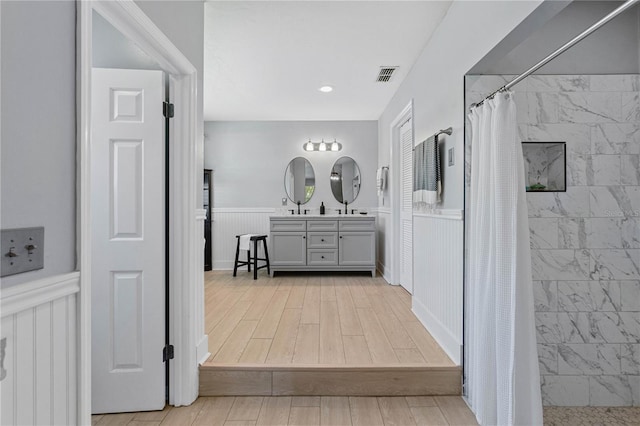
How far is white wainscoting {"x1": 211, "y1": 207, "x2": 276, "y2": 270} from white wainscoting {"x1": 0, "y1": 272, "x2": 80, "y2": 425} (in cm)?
463

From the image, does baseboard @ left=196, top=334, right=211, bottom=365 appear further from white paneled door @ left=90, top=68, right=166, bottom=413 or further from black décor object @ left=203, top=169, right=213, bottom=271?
black décor object @ left=203, top=169, right=213, bottom=271

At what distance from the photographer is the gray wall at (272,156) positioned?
5.71m

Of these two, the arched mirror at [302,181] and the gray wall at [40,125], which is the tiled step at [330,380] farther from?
the arched mirror at [302,181]

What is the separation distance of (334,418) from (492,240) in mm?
1262

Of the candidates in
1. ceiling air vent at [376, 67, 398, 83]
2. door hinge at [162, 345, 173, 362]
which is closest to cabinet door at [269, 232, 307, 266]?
ceiling air vent at [376, 67, 398, 83]

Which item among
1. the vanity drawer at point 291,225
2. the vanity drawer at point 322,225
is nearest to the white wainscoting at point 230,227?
the vanity drawer at point 291,225

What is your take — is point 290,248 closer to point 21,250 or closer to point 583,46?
point 583,46

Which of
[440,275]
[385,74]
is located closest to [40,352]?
[440,275]

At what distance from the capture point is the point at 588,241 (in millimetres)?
2258

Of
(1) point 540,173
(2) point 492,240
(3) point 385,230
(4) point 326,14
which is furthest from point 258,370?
(3) point 385,230

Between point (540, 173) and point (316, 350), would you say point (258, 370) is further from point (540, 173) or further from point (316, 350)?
point (540, 173)

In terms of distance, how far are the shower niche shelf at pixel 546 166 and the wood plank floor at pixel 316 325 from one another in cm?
127

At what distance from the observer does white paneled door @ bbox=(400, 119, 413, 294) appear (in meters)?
4.04

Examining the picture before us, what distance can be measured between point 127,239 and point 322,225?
3220 millimetres
